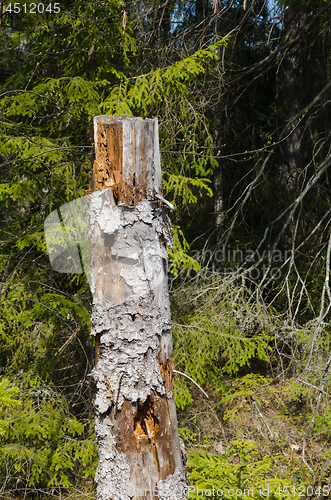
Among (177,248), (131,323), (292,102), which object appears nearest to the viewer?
(131,323)

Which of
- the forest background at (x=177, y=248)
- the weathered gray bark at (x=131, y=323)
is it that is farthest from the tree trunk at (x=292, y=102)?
the weathered gray bark at (x=131, y=323)

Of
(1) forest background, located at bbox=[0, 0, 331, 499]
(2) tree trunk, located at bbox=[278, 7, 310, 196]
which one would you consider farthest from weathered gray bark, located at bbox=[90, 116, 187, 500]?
(2) tree trunk, located at bbox=[278, 7, 310, 196]

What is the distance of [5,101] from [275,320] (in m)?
4.31

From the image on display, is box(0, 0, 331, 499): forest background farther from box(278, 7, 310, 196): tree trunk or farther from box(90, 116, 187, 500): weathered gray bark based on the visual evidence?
box(90, 116, 187, 500): weathered gray bark

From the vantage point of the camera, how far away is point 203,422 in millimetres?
5223

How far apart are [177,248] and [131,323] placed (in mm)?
2545

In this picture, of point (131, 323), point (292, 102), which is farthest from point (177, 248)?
point (292, 102)

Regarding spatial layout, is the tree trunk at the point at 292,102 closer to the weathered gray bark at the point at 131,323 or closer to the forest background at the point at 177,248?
the forest background at the point at 177,248

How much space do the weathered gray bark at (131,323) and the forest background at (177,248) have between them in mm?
1268

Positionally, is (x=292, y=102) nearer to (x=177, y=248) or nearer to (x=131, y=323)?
(x=177, y=248)

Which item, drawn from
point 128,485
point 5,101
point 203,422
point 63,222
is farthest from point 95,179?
point 203,422

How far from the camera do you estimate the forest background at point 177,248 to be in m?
3.80

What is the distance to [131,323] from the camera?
1.77 metres

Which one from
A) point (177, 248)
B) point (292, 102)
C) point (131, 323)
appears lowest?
point (177, 248)
